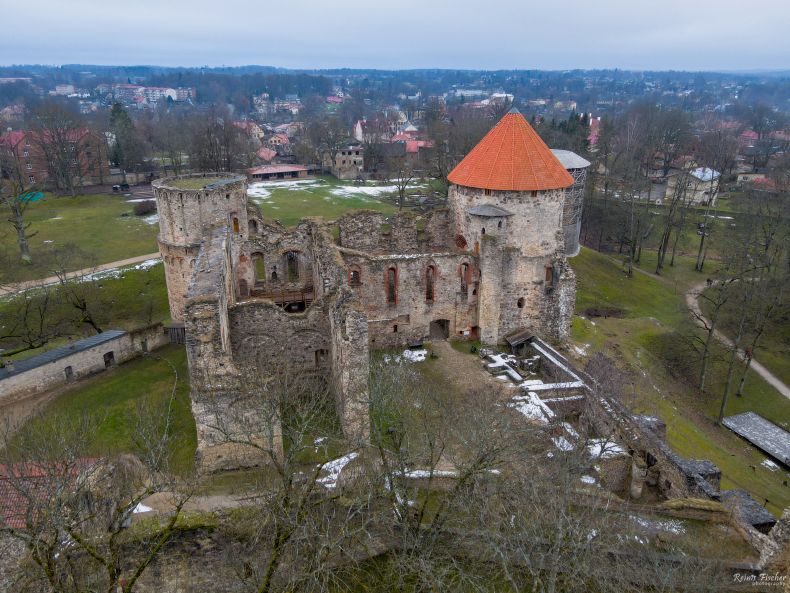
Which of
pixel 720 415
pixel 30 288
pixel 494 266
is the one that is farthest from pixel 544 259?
pixel 30 288

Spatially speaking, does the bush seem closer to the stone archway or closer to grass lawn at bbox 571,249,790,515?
the stone archway

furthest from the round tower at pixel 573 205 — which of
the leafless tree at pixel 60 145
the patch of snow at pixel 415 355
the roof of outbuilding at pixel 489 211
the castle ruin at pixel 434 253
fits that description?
the leafless tree at pixel 60 145

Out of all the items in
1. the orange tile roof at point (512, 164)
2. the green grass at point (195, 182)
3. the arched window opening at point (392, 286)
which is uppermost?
the orange tile roof at point (512, 164)

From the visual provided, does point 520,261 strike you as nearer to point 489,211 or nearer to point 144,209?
point 489,211

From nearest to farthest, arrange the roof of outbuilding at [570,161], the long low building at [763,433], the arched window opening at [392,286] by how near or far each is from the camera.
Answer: the long low building at [763,433] → the arched window opening at [392,286] → the roof of outbuilding at [570,161]

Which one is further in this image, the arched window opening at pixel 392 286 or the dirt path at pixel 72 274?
the dirt path at pixel 72 274

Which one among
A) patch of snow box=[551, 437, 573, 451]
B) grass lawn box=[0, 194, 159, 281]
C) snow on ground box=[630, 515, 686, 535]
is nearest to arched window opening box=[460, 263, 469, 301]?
patch of snow box=[551, 437, 573, 451]

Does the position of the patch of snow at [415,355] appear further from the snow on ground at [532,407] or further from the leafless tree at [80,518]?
the leafless tree at [80,518]
